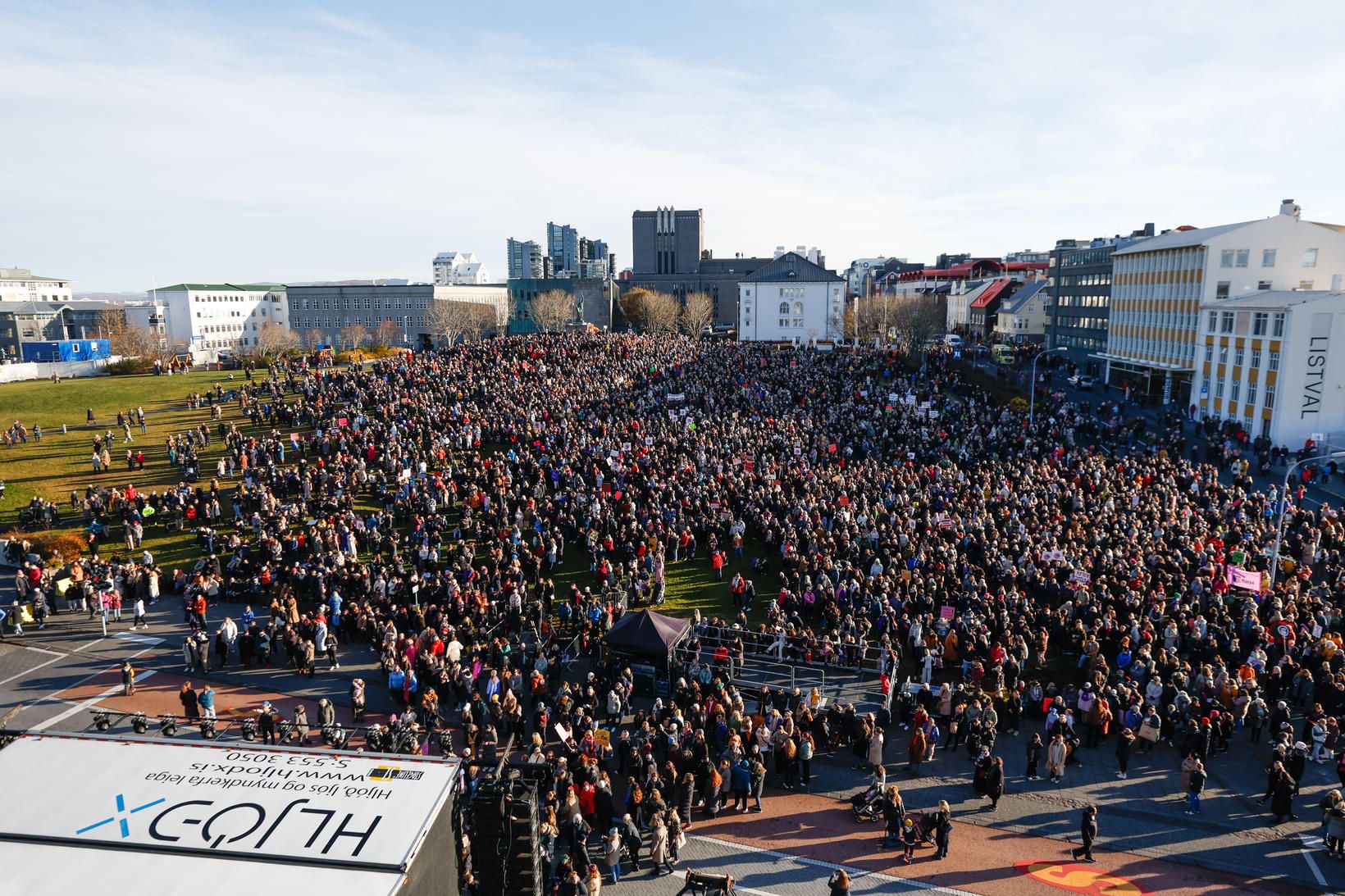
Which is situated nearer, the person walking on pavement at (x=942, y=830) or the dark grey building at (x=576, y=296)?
the person walking on pavement at (x=942, y=830)

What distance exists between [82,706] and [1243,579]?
29.2 m

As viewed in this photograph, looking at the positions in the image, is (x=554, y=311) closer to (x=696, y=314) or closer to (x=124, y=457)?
(x=696, y=314)

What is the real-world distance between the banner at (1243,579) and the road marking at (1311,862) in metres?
8.98

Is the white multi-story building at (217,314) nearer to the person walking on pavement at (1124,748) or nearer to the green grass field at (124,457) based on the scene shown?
the green grass field at (124,457)

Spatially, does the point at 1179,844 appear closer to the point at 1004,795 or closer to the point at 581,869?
the point at 1004,795

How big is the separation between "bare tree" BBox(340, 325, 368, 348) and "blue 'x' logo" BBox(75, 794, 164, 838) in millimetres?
92358

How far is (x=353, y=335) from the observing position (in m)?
99.4

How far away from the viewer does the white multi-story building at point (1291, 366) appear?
41844 mm

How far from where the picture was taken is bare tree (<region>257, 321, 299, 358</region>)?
86125 mm

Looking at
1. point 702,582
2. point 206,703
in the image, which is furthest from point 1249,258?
point 206,703

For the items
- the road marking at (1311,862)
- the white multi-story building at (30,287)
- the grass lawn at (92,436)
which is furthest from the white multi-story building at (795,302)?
the white multi-story building at (30,287)

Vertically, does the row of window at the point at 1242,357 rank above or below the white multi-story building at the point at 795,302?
below

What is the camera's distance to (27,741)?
989 cm

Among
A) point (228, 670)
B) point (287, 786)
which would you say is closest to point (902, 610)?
point (287, 786)
